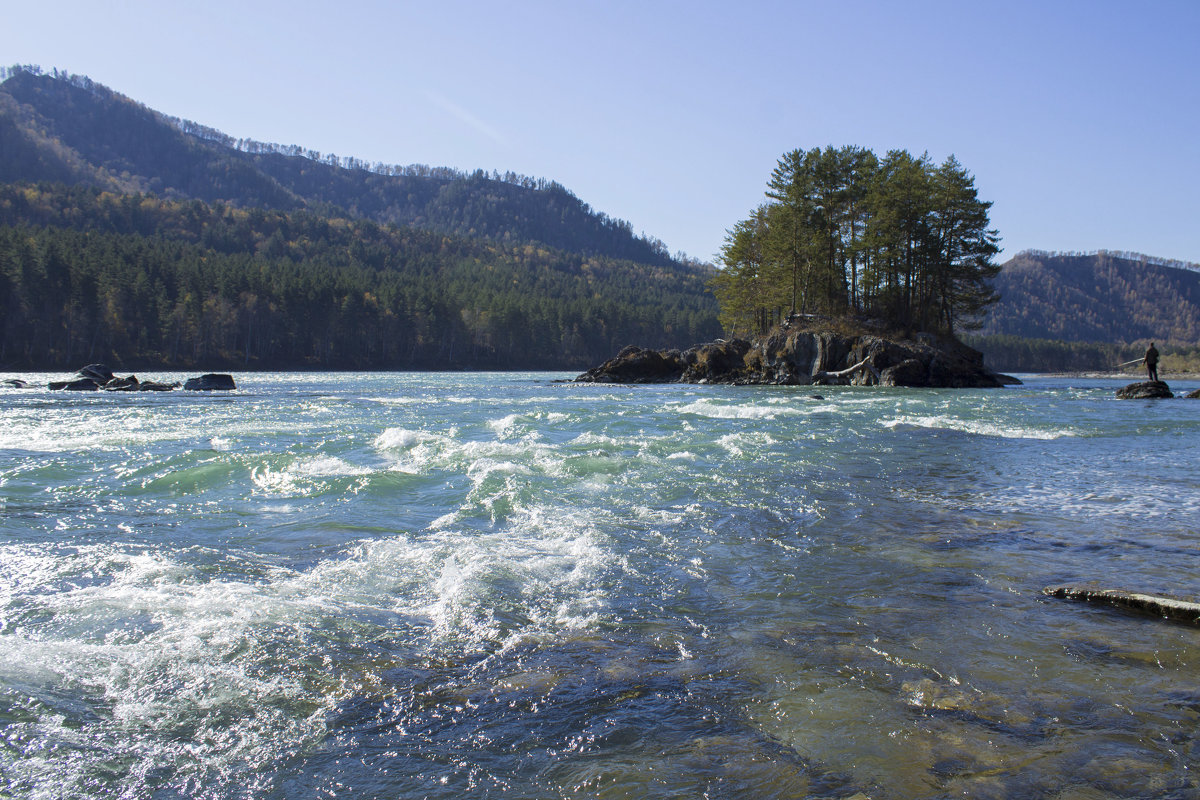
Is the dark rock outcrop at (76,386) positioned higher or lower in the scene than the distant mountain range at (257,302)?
lower

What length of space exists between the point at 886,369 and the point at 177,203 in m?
174

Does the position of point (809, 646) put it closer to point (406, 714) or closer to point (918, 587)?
point (918, 587)

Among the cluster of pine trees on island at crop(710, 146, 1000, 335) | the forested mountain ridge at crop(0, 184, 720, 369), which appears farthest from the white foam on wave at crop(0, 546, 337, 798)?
the forested mountain ridge at crop(0, 184, 720, 369)

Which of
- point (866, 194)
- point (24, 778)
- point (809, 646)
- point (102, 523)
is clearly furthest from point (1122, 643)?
point (866, 194)

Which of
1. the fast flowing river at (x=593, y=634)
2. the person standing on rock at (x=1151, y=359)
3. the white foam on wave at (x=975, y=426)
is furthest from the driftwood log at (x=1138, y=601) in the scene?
the person standing on rock at (x=1151, y=359)

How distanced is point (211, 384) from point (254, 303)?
5611 centimetres

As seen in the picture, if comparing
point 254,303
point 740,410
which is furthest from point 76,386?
point 254,303

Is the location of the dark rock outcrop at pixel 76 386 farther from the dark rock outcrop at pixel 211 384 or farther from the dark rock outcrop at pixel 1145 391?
the dark rock outcrop at pixel 1145 391

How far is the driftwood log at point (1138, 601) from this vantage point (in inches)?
205

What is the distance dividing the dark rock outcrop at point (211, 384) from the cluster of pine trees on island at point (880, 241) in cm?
3834

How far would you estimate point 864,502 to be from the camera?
982cm

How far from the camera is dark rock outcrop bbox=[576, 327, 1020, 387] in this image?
4338 cm

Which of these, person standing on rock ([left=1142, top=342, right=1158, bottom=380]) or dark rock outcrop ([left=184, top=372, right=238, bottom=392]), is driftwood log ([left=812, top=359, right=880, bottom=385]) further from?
dark rock outcrop ([left=184, top=372, right=238, bottom=392])

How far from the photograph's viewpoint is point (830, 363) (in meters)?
46.8
